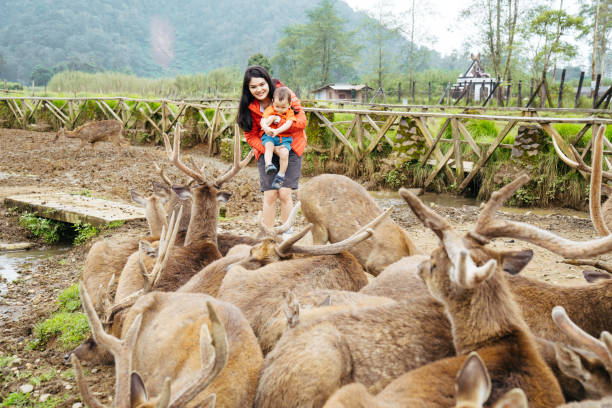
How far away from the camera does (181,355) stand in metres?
2.65

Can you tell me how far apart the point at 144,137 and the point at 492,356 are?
1947 centimetres

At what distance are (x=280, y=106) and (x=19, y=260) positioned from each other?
4516mm

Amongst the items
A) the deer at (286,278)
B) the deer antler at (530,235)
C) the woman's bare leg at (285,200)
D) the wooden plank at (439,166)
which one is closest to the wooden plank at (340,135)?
the wooden plank at (439,166)

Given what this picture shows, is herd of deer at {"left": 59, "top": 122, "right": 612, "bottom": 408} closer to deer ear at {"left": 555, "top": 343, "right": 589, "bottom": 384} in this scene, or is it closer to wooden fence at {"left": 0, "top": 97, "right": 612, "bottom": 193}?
deer ear at {"left": 555, "top": 343, "right": 589, "bottom": 384}

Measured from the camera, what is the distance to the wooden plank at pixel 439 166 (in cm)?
1102

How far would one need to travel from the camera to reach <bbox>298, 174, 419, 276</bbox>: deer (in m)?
5.14

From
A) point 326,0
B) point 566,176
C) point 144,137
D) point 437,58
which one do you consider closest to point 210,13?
point 437,58

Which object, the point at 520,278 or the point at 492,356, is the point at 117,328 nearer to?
the point at 492,356

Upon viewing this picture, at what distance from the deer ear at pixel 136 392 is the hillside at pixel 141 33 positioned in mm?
80752

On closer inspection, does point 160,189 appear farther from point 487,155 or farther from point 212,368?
point 487,155

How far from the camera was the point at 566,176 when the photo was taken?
9.89 m

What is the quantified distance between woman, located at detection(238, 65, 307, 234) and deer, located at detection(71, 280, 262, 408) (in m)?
2.50

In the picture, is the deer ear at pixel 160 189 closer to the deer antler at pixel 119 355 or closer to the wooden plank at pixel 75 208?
the wooden plank at pixel 75 208

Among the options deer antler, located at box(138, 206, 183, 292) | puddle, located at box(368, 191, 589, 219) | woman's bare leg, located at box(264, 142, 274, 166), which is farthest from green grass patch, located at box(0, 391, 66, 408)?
puddle, located at box(368, 191, 589, 219)
